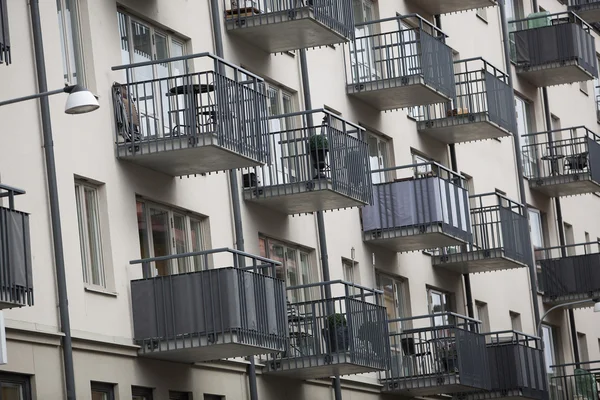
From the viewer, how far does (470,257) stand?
39.6m

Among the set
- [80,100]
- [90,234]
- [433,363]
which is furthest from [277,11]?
[80,100]

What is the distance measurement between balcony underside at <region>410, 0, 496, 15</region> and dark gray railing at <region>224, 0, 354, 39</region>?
884cm

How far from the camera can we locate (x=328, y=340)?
3038 cm

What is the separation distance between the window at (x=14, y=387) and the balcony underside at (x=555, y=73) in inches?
1084

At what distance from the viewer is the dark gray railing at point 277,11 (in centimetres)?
3158

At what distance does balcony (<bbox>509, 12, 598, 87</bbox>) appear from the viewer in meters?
47.9

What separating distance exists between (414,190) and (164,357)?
417 inches

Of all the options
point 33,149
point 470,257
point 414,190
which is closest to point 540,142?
point 470,257

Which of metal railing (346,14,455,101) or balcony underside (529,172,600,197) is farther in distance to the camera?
balcony underside (529,172,600,197)

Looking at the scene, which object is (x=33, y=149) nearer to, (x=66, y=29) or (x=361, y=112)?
(x=66, y=29)

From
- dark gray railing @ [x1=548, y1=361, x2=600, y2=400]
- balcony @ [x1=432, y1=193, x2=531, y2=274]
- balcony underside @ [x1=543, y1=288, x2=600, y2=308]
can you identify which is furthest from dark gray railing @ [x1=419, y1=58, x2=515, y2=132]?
dark gray railing @ [x1=548, y1=361, x2=600, y2=400]

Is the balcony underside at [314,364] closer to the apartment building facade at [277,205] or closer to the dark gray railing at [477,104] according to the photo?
the apartment building facade at [277,205]

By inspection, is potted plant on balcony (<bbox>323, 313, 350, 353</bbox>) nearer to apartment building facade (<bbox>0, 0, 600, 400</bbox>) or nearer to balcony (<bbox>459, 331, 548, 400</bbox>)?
apartment building facade (<bbox>0, 0, 600, 400</bbox>)

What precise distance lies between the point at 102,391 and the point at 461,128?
17.3 metres
